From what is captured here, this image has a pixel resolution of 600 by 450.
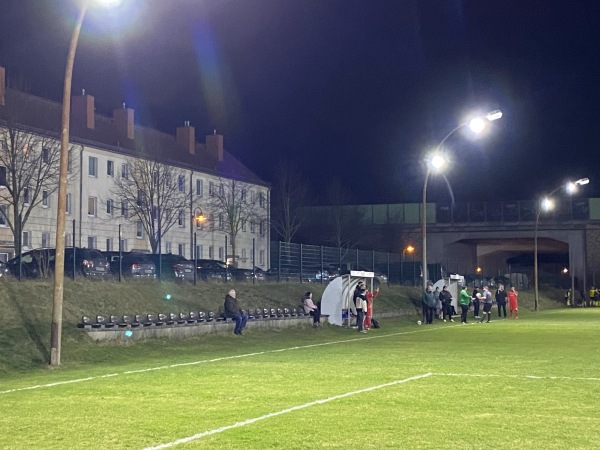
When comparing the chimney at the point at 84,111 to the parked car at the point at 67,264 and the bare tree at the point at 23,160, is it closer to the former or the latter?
the bare tree at the point at 23,160

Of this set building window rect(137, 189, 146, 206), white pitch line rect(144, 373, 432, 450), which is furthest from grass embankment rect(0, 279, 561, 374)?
building window rect(137, 189, 146, 206)

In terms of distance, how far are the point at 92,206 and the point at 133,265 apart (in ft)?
96.1

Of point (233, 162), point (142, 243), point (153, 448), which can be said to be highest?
point (233, 162)

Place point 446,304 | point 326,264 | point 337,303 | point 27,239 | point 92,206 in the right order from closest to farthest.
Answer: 1. point 337,303
2. point 446,304
3. point 326,264
4. point 27,239
5. point 92,206

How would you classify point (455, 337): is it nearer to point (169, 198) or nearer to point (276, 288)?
point (276, 288)

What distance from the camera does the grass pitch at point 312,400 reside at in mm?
10523

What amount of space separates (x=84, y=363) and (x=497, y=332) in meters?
18.1

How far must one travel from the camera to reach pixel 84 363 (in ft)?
71.6

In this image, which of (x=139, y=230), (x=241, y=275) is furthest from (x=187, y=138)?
(x=241, y=275)

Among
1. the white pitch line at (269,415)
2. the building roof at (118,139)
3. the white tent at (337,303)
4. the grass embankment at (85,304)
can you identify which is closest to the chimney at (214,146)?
the building roof at (118,139)

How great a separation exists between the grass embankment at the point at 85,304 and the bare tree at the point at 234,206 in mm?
30658

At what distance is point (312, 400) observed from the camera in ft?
45.3

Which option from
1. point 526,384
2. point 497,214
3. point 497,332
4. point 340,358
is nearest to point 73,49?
point 340,358

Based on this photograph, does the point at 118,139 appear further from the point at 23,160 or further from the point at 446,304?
the point at 446,304
